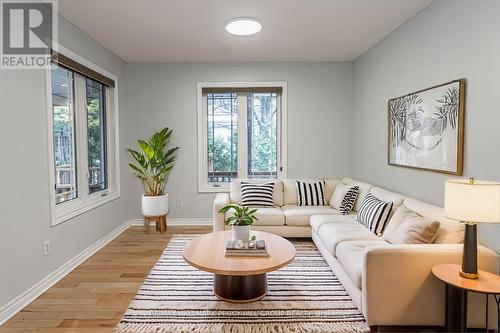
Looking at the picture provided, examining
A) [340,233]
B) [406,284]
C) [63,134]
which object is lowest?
[406,284]

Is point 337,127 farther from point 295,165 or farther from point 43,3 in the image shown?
point 43,3

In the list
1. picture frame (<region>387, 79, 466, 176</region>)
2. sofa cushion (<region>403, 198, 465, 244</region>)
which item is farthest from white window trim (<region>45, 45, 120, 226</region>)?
picture frame (<region>387, 79, 466, 176</region>)

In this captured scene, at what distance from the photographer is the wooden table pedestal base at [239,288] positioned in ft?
8.48

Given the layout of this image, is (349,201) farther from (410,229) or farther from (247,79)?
(247,79)

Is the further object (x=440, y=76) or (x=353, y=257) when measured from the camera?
(x=440, y=76)

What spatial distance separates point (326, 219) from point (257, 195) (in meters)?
1.12

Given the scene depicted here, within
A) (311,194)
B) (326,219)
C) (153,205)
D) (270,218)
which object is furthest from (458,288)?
(153,205)

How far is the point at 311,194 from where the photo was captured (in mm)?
4500

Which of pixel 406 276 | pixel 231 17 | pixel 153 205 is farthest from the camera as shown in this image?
pixel 153 205

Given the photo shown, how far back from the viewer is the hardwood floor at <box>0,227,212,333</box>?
2.31 m

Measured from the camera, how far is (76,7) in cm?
301

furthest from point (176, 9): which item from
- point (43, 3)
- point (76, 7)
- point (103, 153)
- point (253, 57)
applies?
point (103, 153)

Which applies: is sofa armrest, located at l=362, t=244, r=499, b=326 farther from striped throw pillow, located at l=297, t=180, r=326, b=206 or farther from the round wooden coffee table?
striped throw pillow, located at l=297, t=180, r=326, b=206

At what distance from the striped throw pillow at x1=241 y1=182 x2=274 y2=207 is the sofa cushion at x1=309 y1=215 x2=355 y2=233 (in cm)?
76
